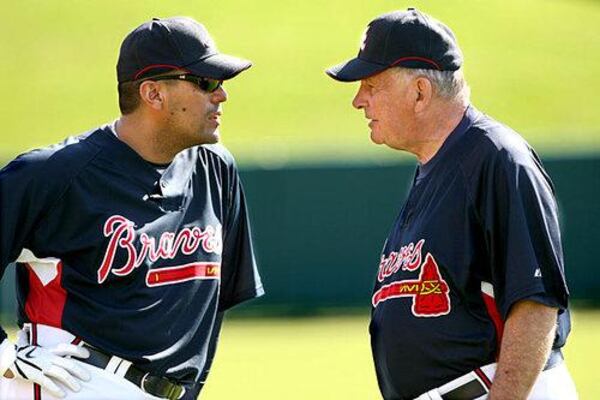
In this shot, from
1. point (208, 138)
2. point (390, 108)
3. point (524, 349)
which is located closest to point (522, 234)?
point (524, 349)

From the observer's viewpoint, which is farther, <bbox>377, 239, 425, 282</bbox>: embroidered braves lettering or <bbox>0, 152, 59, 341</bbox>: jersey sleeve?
<bbox>0, 152, 59, 341</bbox>: jersey sleeve

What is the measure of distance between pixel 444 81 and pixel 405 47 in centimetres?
18

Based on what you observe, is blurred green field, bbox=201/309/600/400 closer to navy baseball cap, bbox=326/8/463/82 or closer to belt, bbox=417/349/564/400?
belt, bbox=417/349/564/400

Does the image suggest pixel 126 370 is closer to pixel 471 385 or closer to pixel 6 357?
pixel 6 357

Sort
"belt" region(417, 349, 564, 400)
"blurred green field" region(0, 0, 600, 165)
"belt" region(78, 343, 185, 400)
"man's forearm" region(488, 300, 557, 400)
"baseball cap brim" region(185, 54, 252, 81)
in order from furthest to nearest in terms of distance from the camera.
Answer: "blurred green field" region(0, 0, 600, 165) < "baseball cap brim" region(185, 54, 252, 81) < "belt" region(78, 343, 185, 400) < "belt" region(417, 349, 564, 400) < "man's forearm" region(488, 300, 557, 400)

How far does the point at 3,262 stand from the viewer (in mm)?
4867

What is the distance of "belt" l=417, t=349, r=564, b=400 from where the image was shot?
4.26 metres

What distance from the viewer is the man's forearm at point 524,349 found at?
4012 millimetres

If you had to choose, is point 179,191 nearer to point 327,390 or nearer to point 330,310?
point 327,390

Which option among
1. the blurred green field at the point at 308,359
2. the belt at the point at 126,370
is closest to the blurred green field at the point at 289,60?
the blurred green field at the point at 308,359

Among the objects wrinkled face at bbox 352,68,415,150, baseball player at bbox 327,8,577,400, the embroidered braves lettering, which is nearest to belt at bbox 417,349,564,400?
baseball player at bbox 327,8,577,400

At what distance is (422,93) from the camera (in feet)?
14.5

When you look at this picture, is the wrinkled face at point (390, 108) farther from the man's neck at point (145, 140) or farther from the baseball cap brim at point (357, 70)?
the man's neck at point (145, 140)

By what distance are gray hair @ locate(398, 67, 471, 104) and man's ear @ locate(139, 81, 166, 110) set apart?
1140 mm
